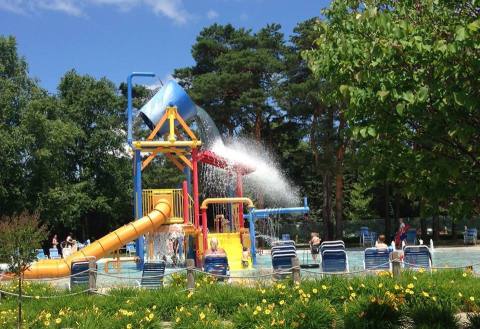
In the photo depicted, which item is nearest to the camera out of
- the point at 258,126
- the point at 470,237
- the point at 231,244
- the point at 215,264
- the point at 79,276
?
the point at 79,276

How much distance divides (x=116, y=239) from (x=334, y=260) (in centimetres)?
1005

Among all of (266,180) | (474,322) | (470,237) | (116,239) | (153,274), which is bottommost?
(474,322)

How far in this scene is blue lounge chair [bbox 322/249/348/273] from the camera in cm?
1352

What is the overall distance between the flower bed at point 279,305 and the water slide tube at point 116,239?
8.50 m

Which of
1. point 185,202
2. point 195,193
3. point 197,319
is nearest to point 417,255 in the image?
point 197,319

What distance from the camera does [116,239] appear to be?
21.1 metres

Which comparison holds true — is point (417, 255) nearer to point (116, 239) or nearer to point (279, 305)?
point (279, 305)

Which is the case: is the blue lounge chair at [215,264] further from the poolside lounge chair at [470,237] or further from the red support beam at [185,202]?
the poolside lounge chair at [470,237]

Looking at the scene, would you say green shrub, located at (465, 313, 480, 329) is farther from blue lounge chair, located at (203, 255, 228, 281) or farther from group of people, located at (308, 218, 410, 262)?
blue lounge chair, located at (203, 255, 228, 281)

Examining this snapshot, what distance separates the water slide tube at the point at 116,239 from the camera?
19.0 metres

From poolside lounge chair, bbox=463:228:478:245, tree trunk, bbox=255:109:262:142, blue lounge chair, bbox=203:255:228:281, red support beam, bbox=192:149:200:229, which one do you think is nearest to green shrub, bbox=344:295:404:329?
blue lounge chair, bbox=203:255:228:281

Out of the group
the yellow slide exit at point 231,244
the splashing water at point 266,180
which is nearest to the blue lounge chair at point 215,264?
the yellow slide exit at point 231,244

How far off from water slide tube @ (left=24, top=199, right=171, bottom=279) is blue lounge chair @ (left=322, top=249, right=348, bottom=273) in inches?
356

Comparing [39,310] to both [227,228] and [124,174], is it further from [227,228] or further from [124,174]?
[124,174]
